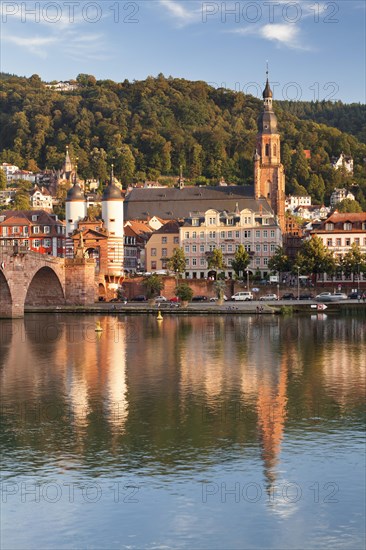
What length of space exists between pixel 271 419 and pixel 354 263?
69.5m

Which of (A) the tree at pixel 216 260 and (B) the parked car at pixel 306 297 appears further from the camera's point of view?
(A) the tree at pixel 216 260

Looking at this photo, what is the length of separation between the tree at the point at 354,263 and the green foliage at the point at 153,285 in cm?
1917

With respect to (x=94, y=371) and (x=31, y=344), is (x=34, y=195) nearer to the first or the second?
(x=31, y=344)

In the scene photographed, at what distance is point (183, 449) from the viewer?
28.0 metres

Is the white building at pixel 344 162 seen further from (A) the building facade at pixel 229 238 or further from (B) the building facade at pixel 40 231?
(B) the building facade at pixel 40 231

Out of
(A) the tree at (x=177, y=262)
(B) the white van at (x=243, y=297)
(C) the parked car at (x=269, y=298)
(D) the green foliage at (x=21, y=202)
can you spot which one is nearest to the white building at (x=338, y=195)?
(D) the green foliage at (x=21, y=202)

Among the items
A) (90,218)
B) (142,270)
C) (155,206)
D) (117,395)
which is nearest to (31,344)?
(117,395)

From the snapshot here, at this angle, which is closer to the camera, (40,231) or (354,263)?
(354,263)

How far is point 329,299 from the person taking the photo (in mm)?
93625

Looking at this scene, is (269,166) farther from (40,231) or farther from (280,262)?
(40,231)

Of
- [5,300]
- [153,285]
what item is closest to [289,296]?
[153,285]

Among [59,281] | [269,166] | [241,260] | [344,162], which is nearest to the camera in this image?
[59,281]

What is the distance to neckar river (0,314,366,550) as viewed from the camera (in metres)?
21.6

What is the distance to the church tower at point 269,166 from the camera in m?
130
